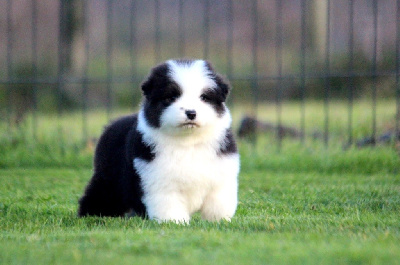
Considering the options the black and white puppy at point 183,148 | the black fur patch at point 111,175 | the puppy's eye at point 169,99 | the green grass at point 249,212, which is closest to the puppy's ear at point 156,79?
the black and white puppy at point 183,148

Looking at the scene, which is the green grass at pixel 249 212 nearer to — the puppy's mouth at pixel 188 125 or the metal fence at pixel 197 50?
the puppy's mouth at pixel 188 125

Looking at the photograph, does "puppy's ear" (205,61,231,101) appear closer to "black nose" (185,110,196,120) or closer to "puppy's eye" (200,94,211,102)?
"puppy's eye" (200,94,211,102)

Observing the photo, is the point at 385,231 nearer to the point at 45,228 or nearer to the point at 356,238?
the point at 356,238

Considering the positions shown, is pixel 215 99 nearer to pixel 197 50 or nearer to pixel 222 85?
pixel 222 85

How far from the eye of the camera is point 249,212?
222 inches

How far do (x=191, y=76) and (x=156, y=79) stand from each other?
0.30m

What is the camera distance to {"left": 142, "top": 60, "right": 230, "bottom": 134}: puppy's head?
4688mm

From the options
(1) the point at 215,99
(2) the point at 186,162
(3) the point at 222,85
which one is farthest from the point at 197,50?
(2) the point at 186,162

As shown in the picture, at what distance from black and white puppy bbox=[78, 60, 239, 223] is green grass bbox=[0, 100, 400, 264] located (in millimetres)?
177

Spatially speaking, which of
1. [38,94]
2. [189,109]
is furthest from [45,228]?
[38,94]

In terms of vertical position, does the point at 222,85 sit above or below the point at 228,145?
above

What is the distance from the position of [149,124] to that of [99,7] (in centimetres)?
1278

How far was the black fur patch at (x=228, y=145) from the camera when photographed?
4.98 m

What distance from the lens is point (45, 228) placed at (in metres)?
4.91
